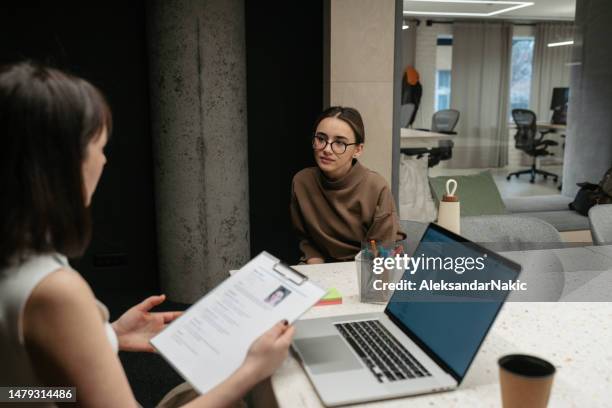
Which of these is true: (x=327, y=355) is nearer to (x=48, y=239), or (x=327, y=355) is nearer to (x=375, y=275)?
(x=375, y=275)

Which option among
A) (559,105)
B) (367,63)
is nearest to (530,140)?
(559,105)

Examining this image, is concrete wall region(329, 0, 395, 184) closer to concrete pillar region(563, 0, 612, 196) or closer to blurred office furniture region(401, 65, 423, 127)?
blurred office furniture region(401, 65, 423, 127)

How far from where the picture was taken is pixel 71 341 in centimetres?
84

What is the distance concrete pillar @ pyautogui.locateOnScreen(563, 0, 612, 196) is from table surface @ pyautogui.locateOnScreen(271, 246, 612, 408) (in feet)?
11.2

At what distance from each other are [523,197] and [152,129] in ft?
10.8

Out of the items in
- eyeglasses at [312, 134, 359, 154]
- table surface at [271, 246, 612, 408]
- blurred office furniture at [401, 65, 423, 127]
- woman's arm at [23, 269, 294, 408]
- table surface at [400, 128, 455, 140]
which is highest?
blurred office furniture at [401, 65, 423, 127]

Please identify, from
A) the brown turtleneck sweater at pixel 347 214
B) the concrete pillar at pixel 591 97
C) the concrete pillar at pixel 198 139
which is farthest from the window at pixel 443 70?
the brown turtleneck sweater at pixel 347 214

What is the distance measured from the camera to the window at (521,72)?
4.89 m

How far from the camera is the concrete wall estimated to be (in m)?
3.31

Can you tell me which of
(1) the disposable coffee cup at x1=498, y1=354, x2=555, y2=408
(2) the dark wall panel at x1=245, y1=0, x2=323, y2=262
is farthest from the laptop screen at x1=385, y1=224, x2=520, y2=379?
(2) the dark wall panel at x1=245, y1=0, x2=323, y2=262

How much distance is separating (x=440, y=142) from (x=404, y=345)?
12.7 ft

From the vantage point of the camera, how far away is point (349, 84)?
3383 millimetres

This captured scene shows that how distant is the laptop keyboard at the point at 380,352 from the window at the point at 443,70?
161 inches

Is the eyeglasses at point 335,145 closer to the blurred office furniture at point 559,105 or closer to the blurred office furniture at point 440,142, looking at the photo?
the blurred office furniture at point 440,142
